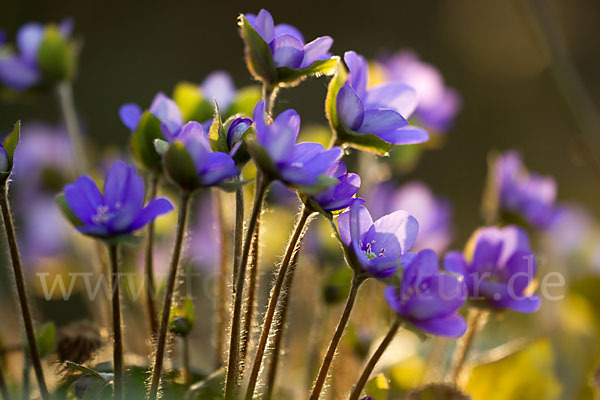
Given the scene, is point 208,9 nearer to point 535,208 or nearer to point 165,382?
point 535,208

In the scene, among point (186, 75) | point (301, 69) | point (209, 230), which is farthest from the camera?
point (186, 75)

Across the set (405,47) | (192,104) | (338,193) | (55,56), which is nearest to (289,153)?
(338,193)

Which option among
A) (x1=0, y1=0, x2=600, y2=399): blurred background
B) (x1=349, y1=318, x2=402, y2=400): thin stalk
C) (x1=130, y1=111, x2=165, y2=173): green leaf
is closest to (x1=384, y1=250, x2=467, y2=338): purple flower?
(x1=349, y1=318, x2=402, y2=400): thin stalk

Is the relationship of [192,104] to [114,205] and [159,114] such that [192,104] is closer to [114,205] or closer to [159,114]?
[159,114]

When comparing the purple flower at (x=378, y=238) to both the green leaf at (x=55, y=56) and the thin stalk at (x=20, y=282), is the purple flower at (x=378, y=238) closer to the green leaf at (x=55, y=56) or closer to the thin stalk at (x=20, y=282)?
the thin stalk at (x=20, y=282)

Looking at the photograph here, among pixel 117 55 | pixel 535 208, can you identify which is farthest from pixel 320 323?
pixel 117 55

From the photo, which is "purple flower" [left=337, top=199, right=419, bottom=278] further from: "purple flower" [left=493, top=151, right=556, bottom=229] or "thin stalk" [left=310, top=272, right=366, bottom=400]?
"purple flower" [left=493, top=151, right=556, bottom=229]

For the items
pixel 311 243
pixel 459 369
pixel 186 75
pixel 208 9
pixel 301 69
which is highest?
pixel 208 9
